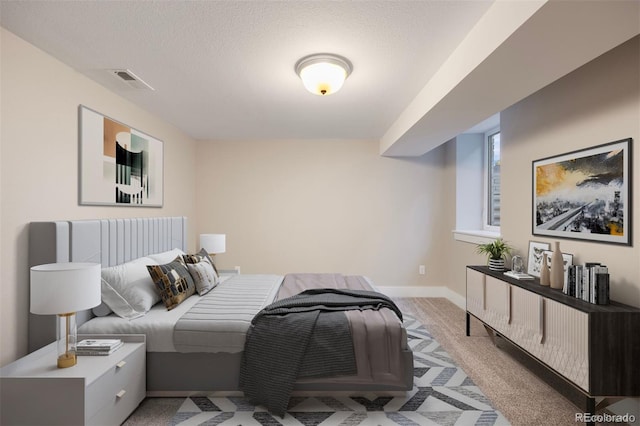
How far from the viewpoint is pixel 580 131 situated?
95.3 inches

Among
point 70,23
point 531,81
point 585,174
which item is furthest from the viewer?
point 585,174

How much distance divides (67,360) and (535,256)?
11.5ft

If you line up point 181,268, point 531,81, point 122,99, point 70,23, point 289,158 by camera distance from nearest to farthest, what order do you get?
1. point 70,23
2. point 531,81
3. point 181,268
4. point 122,99
5. point 289,158

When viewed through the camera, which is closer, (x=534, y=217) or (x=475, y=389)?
(x=475, y=389)

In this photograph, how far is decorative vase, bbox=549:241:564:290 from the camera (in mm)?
2424

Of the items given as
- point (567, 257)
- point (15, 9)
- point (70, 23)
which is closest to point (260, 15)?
point (70, 23)

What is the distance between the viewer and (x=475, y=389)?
238cm

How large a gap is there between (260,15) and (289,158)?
3178mm

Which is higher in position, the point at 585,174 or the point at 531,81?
the point at 531,81

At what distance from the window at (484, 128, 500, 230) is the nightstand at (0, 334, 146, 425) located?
438 cm

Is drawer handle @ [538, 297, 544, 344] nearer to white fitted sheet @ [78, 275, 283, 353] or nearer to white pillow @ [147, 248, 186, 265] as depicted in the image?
white fitted sheet @ [78, 275, 283, 353]

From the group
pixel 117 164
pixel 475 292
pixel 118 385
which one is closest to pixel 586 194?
pixel 475 292

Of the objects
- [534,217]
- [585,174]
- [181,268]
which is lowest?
[181,268]

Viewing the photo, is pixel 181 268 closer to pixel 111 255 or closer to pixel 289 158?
pixel 111 255
